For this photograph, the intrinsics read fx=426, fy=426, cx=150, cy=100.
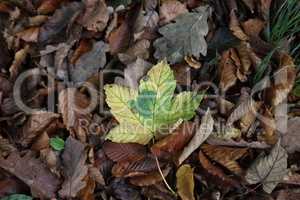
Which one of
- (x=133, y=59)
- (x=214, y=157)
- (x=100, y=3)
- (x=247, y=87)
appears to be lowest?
(x=214, y=157)

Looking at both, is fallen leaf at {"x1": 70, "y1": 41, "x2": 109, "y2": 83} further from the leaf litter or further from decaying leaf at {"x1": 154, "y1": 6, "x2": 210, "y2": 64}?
decaying leaf at {"x1": 154, "y1": 6, "x2": 210, "y2": 64}

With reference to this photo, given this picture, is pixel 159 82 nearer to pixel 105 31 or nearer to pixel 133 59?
pixel 133 59

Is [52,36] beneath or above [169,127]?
above

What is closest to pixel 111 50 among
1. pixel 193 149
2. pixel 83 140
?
pixel 83 140

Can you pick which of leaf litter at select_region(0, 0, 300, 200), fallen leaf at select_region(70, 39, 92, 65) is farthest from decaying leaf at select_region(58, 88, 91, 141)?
fallen leaf at select_region(70, 39, 92, 65)

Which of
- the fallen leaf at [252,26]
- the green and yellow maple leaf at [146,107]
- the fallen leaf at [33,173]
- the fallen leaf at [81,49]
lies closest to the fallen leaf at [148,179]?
the green and yellow maple leaf at [146,107]
